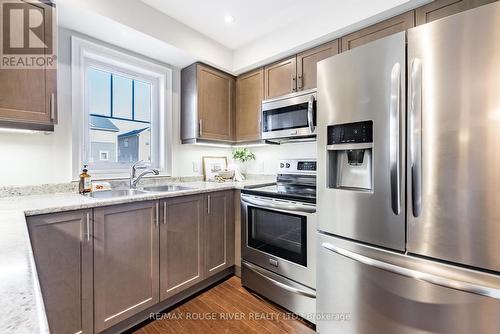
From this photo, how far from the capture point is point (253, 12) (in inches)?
81.9

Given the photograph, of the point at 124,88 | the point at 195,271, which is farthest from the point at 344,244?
the point at 124,88

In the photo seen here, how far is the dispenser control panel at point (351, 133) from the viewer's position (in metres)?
1.33

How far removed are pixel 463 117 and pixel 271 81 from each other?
67.7 inches

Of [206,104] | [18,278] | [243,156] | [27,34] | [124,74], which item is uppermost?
[124,74]

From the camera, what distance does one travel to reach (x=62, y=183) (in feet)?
5.96

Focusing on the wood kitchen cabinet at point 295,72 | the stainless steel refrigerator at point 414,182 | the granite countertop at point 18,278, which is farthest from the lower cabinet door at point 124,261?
the wood kitchen cabinet at point 295,72

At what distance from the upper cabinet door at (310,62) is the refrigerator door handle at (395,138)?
0.94 meters

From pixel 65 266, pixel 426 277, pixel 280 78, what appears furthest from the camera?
pixel 280 78

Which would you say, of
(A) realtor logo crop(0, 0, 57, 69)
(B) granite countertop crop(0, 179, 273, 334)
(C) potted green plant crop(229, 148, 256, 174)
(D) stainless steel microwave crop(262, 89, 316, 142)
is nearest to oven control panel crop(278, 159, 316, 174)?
(D) stainless steel microwave crop(262, 89, 316, 142)

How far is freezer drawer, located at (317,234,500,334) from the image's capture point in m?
1.01

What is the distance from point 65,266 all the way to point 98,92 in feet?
4.99

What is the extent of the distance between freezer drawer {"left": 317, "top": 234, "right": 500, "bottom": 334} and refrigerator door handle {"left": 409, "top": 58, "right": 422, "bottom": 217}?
293 mm

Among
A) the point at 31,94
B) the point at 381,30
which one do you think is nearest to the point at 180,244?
the point at 31,94

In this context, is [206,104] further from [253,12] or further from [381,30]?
[381,30]
